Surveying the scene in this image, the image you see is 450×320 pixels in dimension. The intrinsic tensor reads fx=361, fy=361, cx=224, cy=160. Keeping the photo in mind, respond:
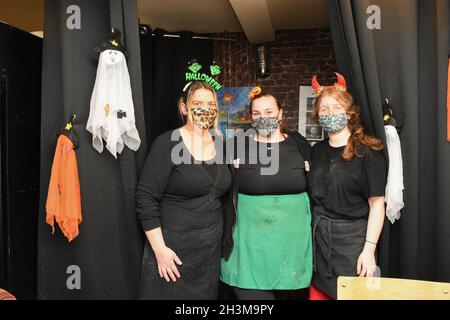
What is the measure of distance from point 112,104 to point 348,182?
1164mm

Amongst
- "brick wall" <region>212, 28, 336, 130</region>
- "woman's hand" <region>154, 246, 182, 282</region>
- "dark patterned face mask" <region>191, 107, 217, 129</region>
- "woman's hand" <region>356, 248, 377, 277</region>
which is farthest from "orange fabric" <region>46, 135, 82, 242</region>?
"brick wall" <region>212, 28, 336, 130</region>

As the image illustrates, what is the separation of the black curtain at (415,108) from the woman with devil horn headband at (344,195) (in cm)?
10

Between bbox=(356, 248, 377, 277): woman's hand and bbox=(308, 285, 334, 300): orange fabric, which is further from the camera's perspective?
bbox=(308, 285, 334, 300): orange fabric

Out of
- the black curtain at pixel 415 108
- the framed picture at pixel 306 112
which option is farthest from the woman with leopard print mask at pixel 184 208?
the framed picture at pixel 306 112

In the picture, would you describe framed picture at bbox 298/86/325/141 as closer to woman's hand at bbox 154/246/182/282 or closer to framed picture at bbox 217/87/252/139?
framed picture at bbox 217/87/252/139

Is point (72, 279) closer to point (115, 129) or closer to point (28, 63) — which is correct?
point (115, 129)

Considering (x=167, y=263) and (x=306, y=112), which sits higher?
(x=306, y=112)

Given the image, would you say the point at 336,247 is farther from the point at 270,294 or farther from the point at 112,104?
the point at 112,104

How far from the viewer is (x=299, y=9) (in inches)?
123

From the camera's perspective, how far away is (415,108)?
1.78 metres

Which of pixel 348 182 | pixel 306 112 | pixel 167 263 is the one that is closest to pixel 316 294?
pixel 348 182

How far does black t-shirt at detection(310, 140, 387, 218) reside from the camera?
1.67 metres

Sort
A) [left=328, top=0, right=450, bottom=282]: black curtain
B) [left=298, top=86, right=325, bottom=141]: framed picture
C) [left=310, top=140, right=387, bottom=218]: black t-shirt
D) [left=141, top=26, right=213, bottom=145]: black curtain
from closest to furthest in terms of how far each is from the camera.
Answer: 1. [left=310, top=140, right=387, bottom=218]: black t-shirt
2. [left=328, top=0, right=450, bottom=282]: black curtain
3. [left=141, top=26, right=213, bottom=145]: black curtain
4. [left=298, top=86, right=325, bottom=141]: framed picture

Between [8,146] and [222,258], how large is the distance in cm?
136
